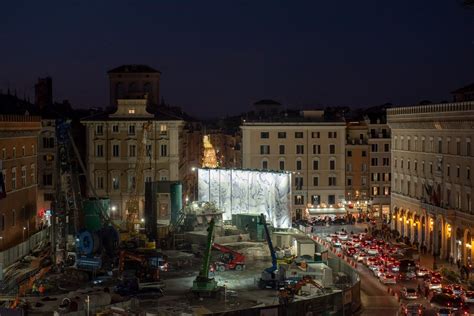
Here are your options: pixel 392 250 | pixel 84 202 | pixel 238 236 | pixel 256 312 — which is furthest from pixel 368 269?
pixel 84 202

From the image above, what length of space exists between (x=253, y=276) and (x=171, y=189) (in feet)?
58.2

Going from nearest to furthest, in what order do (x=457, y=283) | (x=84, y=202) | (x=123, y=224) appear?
(x=457, y=283) < (x=84, y=202) < (x=123, y=224)

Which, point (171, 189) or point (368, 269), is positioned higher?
point (171, 189)

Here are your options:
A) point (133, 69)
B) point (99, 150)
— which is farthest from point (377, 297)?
point (133, 69)

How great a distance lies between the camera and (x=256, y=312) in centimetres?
3412

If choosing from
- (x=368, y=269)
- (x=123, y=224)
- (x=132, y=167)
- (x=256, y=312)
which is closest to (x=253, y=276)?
(x=368, y=269)

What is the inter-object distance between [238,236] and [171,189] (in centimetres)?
666

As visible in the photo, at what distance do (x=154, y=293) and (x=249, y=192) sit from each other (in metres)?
26.0

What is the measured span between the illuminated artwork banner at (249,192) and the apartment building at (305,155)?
35.1 feet

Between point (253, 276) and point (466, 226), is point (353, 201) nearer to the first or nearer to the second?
point (466, 226)

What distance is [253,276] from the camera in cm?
4603

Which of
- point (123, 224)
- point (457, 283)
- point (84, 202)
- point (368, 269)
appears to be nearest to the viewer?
point (457, 283)

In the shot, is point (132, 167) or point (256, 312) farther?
point (132, 167)

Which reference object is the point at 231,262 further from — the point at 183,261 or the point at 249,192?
the point at 249,192
